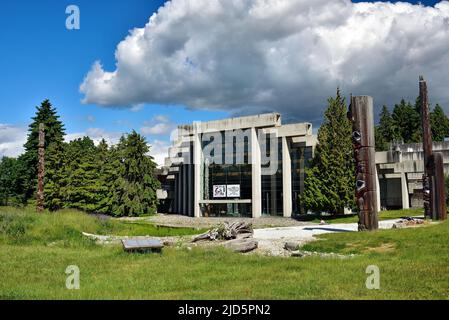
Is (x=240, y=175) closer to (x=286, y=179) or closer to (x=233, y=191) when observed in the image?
(x=233, y=191)

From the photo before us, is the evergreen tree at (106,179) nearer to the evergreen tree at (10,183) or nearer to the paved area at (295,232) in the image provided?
the evergreen tree at (10,183)

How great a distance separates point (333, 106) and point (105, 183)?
29504 mm

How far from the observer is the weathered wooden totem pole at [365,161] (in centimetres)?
2095

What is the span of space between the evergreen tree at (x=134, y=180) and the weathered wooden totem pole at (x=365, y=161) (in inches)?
1470

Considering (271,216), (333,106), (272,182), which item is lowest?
(271,216)

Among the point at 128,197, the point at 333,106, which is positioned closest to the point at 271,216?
the point at 333,106

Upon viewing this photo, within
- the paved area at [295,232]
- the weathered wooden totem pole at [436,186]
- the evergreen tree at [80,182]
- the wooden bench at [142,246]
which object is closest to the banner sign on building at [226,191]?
the evergreen tree at [80,182]

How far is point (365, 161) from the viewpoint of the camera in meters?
21.1

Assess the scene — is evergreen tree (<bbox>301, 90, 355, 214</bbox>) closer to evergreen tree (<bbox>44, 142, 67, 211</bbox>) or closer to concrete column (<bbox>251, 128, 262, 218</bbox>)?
concrete column (<bbox>251, 128, 262, 218</bbox>)

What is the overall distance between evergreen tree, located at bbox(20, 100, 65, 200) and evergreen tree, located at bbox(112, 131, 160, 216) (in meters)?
8.72

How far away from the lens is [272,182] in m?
47.8

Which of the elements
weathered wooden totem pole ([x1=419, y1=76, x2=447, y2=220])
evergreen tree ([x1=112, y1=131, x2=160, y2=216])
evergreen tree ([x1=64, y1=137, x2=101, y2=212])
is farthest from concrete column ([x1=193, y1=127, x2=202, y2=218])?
weathered wooden totem pole ([x1=419, y1=76, x2=447, y2=220])

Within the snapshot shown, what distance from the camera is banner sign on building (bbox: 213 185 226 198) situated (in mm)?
50856

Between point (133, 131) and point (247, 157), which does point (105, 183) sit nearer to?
point (133, 131)
